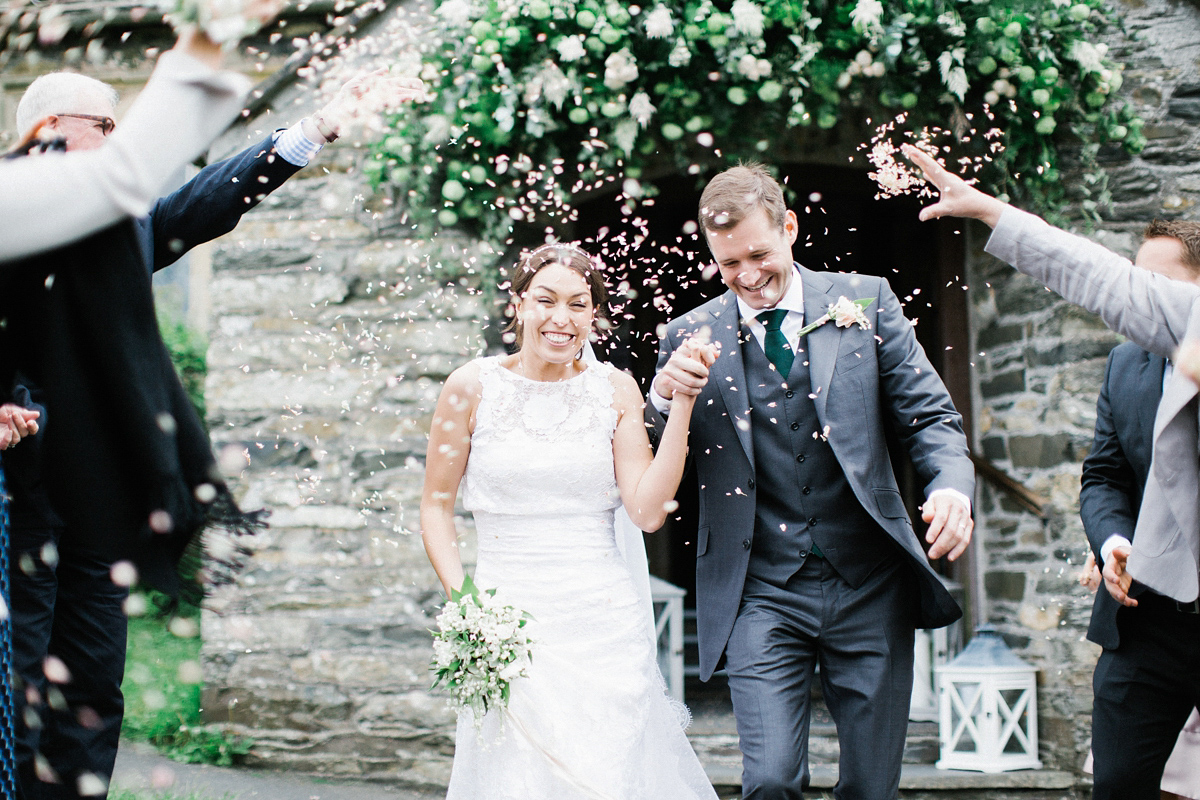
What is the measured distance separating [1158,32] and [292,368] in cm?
467

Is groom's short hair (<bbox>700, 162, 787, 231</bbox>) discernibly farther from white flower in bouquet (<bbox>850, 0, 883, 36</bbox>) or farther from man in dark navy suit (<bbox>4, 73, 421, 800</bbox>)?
white flower in bouquet (<bbox>850, 0, 883, 36</bbox>)

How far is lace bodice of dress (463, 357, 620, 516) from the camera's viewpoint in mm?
3074

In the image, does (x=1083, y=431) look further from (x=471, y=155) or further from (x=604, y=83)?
(x=471, y=155)

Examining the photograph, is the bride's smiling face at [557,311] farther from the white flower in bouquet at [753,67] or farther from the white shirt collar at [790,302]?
the white flower in bouquet at [753,67]

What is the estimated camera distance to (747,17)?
4.43 metres

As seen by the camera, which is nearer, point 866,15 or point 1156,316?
point 1156,316

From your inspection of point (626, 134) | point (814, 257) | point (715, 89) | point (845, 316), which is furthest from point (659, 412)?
point (814, 257)

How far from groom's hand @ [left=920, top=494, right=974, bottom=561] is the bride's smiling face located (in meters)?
1.16

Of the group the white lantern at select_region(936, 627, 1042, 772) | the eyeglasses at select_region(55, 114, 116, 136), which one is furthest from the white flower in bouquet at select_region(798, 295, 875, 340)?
the white lantern at select_region(936, 627, 1042, 772)

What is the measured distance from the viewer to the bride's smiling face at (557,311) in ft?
9.89

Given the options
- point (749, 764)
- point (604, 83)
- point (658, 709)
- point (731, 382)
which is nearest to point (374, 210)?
point (604, 83)

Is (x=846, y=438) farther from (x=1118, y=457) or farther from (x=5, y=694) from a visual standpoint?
(x=5, y=694)

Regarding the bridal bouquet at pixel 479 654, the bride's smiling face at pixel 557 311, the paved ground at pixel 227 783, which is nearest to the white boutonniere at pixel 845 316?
the bride's smiling face at pixel 557 311

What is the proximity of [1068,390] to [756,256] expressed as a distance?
273cm
